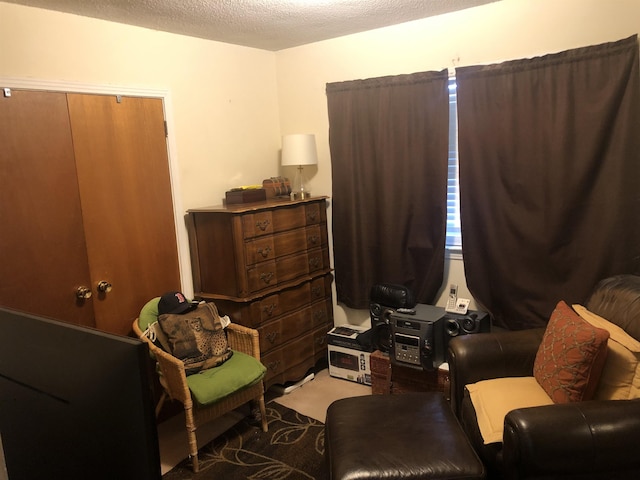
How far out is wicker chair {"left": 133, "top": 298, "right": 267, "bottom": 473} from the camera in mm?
2494

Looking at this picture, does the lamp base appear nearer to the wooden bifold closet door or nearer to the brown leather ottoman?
the wooden bifold closet door

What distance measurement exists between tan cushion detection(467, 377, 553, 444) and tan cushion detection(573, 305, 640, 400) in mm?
228

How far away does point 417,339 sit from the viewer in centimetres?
286

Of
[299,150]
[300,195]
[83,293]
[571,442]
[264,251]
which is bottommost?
[571,442]

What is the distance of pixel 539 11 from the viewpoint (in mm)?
2688

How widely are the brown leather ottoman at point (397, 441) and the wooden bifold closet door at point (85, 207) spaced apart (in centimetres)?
149

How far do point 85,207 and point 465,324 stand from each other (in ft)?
7.50

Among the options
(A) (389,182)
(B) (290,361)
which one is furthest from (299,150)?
(B) (290,361)

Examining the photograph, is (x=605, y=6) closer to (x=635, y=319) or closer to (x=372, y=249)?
(x=635, y=319)

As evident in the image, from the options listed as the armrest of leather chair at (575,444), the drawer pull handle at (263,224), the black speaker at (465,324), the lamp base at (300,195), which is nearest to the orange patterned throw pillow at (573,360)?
the armrest of leather chair at (575,444)

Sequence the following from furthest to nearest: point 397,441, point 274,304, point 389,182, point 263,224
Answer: point 389,182 < point 274,304 < point 263,224 < point 397,441

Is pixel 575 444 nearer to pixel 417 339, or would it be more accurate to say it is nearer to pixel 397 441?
pixel 397 441

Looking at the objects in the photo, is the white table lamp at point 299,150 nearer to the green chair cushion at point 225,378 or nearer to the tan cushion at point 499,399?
the green chair cushion at point 225,378

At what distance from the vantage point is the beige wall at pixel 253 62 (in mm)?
2498
